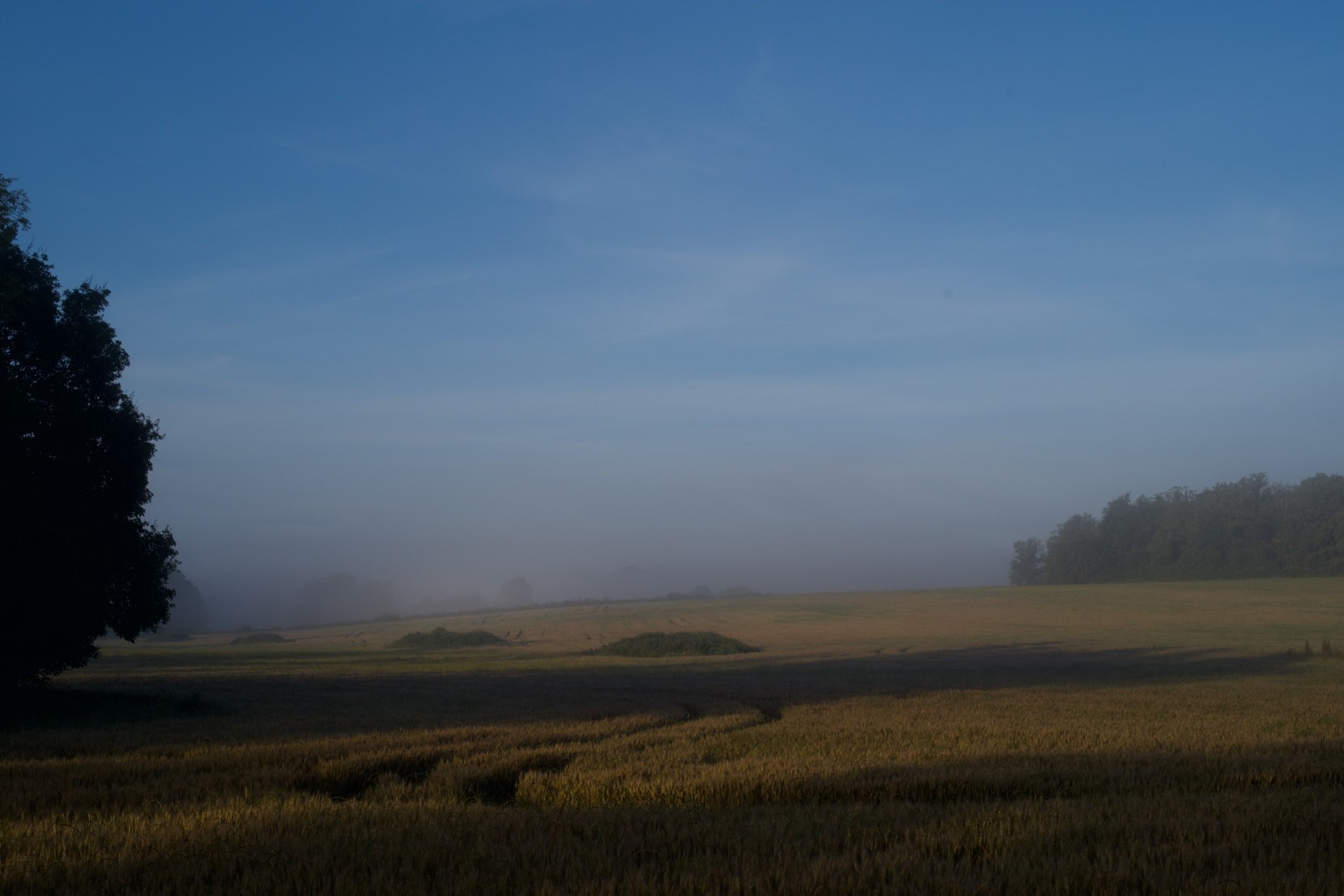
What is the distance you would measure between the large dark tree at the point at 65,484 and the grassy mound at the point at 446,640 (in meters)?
44.1

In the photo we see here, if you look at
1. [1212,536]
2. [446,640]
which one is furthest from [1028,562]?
[446,640]

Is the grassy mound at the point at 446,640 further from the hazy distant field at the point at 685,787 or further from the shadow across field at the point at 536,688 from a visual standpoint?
the hazy distant field at the point at 685,787

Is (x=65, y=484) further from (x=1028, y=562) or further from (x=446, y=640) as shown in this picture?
(x=1028, y=562)

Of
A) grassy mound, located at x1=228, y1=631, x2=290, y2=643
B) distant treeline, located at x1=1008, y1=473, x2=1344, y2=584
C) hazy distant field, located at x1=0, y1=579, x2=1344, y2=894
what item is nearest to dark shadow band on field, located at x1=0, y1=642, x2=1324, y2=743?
hazy distant field, located at x1=0, y1=579, x2=1344, y2=894

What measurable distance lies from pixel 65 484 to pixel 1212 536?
371ft

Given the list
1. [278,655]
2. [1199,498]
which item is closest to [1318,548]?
[1199,498]

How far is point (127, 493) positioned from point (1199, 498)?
409ft

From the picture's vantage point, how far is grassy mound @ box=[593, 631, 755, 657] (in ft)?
161

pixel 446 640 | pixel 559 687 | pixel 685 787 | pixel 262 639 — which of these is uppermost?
pixel 685 787

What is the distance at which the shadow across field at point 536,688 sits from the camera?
56.2 ft

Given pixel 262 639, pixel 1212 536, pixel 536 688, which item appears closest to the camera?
pixel 536 688

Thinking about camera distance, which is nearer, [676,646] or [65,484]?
[65,484]

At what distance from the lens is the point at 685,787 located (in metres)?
9.61

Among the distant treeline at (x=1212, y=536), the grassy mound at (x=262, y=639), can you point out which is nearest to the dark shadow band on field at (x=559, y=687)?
the grassy mound at (x=262, y=639)
